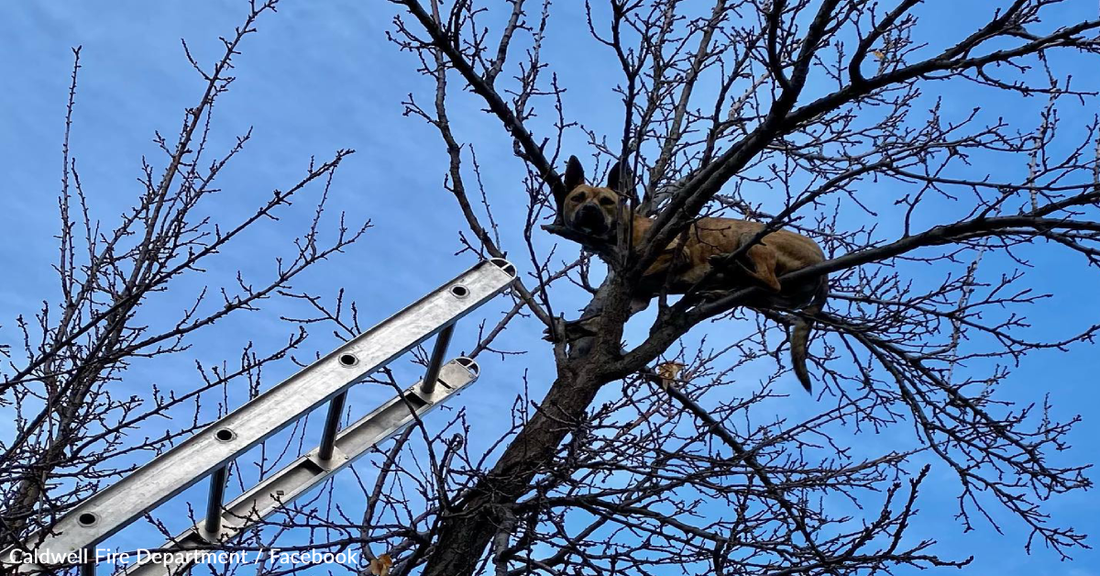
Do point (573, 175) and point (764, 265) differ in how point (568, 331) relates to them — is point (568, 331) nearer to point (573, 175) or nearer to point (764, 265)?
Result: point (764, 265)

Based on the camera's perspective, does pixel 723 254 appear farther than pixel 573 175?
No

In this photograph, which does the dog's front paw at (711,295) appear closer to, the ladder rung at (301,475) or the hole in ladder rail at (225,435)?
the ladder rung at (301,475)

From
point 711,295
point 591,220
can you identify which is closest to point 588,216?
point 591,220

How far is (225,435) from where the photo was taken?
4.05 m

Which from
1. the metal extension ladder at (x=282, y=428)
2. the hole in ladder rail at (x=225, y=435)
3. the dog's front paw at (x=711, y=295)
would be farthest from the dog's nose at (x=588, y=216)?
the hole in ladder rail at (x=225, y=435)

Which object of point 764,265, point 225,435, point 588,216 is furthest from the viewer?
point 588,216

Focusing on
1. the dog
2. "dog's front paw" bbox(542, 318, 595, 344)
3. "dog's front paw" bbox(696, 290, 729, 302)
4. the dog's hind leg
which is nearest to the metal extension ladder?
"dog's front paw" bbox(542, 318, 595, 344)

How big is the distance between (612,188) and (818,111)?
10.0 feet

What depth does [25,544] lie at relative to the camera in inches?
158

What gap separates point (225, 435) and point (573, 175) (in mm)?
4721

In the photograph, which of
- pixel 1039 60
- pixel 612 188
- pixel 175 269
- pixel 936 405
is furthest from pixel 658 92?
pixel 175 269

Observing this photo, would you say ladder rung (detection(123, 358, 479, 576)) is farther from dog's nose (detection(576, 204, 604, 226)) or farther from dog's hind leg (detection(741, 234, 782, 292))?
dog's nose (detection(576, 204, 604, 226))

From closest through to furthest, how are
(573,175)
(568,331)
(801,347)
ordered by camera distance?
(568,331), (801,347), (573,175)

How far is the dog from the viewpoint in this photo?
273 inches
